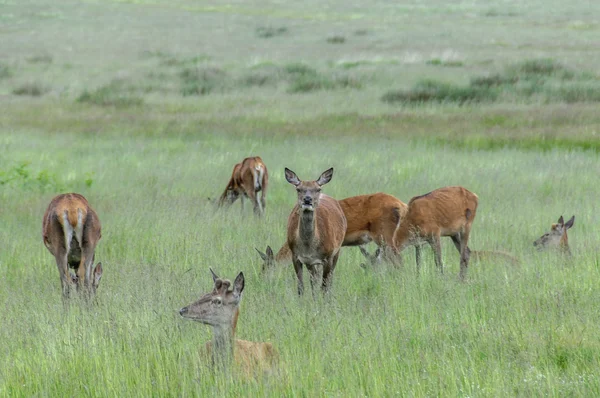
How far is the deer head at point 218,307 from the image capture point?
627cm

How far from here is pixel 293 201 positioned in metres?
15.0

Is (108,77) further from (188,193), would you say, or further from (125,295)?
(125,295)

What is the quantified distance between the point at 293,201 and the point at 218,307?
8.69m

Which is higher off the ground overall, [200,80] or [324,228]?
[324,228]

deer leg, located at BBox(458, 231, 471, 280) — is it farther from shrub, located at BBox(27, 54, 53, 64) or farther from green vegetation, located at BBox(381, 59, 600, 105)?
shrub, located at BBox(27, 54, 53, 64)

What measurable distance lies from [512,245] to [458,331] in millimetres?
4445

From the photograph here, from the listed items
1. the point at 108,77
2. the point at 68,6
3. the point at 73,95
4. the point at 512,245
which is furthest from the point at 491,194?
the point at 68,6

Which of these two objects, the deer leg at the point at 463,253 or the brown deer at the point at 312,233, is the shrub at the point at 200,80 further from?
the brown deer at the point at 312,233

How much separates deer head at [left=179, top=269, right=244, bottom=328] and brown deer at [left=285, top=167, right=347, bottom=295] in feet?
8.41

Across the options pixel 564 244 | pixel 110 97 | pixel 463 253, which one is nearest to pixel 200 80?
pixel 110 97

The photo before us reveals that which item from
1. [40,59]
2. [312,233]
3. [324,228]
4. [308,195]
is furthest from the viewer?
[40,59]

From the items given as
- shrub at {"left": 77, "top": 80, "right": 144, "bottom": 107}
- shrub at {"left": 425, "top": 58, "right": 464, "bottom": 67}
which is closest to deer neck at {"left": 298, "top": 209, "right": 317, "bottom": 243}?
shrub at {"left": 77, "top": 80, "right": 144, "bottom": 107}

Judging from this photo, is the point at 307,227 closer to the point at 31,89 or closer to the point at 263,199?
the point at 263,199

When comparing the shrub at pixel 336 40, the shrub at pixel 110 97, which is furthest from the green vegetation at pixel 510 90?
the shrub at pixel 336 40
